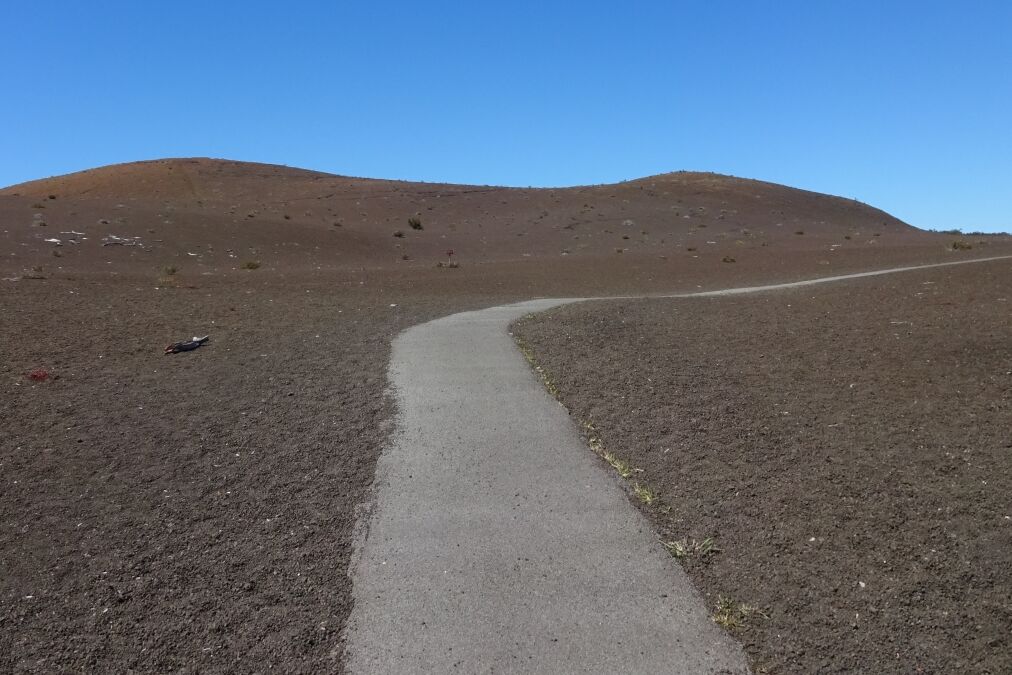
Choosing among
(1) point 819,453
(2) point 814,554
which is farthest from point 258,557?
(1) point 819,453

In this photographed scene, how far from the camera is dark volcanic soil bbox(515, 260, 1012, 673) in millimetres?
4426

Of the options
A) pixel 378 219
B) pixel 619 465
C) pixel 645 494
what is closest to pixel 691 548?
pixel 645 494

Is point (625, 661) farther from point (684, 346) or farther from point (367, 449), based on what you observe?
point (684, 346)

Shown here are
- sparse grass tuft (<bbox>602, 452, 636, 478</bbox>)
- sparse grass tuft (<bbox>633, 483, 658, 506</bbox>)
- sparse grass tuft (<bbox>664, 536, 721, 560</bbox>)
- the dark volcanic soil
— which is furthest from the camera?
sparse grass tuft (<bbox>602, 452, 636, 478</bbox>)

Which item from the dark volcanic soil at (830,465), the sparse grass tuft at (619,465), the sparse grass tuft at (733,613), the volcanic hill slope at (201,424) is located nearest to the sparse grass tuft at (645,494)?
the dark volcanic soil at (830,465)

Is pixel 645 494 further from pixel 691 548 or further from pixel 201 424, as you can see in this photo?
pixel 201 424

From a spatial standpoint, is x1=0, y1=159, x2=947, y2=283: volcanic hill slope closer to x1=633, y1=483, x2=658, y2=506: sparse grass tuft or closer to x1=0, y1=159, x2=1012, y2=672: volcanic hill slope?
x1=0, y1=159, x2=1012, y2=672: volcanic hill slope

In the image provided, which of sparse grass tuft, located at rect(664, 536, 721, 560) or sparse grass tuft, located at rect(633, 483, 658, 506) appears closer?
sparse grass tuft, located at rect(664, 536, 721, 560)

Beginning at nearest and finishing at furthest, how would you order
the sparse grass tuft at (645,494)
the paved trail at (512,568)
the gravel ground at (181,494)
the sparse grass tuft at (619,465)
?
1. the paved trail at (512,568)
2. the gravel ground at (181,494)
3. the sparse grass tuft at (645,494)
4. the sparse grass tuft at (619,465)

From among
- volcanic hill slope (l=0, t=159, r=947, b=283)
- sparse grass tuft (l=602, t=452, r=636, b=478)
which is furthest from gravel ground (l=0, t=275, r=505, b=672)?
volcanic hill slope (l=0, t=159, r=947, b=283)

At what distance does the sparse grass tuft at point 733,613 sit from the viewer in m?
Answer: 4.45

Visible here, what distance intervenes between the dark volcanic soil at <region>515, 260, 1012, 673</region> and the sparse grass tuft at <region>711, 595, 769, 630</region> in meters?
0.05

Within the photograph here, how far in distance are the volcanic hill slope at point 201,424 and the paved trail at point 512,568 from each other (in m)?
0.29

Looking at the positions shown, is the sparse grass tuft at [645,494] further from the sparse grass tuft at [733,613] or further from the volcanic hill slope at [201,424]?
the volcanic hill slope at [201,424]
